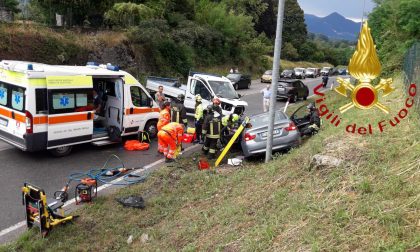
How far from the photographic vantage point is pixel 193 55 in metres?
34.3

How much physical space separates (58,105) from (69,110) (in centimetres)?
35

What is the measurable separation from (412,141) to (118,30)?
951 inches

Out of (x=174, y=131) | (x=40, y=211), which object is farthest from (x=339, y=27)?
(x=40, y=211)

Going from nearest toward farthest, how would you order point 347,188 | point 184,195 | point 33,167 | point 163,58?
point 347,188, point 184,195, point 33,167, point 163,58

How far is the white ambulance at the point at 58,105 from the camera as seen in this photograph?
9.29 meters

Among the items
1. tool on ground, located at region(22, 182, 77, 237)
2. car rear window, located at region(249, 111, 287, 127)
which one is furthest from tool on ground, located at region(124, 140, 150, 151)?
tool on ground, located at region(22, 182, 77, 237)

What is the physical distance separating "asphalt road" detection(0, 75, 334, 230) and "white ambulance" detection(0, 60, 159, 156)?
37 centimetres

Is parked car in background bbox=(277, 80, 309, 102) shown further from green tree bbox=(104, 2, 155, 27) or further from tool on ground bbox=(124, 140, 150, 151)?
tool on ground bbox=(124, 140, 150, 151)

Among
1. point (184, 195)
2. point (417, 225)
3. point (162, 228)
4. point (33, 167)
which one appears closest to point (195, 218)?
point (162, 228)

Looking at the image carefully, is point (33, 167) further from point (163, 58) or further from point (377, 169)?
point (163, 58)

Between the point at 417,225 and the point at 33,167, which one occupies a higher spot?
the point at 417,225

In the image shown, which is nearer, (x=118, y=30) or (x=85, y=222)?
(x=85, y=222)

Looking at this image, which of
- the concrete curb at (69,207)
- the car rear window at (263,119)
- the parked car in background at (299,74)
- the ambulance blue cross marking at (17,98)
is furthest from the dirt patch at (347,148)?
the parked car in background at (299,74)

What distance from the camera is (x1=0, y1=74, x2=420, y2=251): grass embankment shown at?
4566 mm
